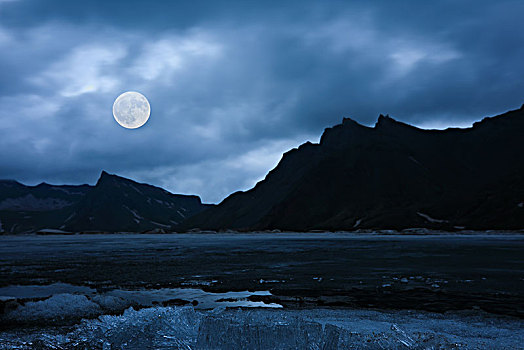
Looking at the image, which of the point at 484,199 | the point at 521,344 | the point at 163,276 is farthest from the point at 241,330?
the point at 484,199

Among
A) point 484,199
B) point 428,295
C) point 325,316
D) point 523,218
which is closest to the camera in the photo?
point 325,316

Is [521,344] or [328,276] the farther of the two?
[328,276]

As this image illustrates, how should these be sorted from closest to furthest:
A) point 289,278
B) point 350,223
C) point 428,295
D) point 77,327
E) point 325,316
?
point 77,327
point 325,316
point 428,295
point 289,278
point 350,223

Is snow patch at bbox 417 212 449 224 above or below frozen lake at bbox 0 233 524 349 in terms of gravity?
above

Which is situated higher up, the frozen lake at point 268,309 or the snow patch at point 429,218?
the snow patch at point 429,218

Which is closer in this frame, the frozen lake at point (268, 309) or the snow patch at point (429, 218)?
the frozen lake at point (268, 309)

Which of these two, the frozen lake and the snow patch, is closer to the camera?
the frozen lake

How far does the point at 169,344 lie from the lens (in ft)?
28.4

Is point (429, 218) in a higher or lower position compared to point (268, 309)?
higher

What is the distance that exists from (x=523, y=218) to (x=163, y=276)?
14665 cm

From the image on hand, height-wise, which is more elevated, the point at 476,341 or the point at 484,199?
the point at 484,199

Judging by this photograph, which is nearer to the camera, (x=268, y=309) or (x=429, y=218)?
(x=268, y=309)

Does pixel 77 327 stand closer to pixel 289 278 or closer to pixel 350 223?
pixel 289 278

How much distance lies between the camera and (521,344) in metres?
8.52
